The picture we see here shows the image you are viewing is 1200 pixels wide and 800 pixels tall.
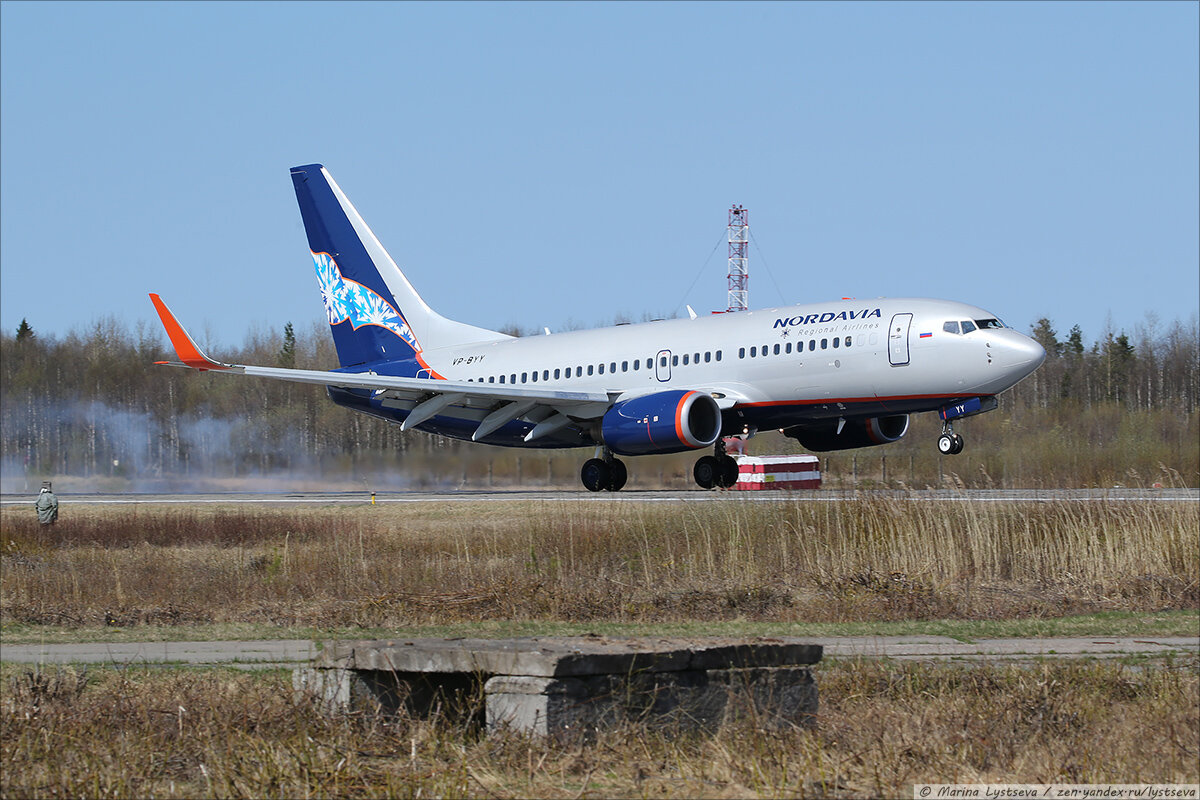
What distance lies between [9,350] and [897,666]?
202ft

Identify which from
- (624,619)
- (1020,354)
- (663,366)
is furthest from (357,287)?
(624,619)

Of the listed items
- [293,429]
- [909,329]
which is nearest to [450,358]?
[909,329]

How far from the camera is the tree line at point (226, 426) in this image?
5216 cm

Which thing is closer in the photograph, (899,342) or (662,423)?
(899,342)

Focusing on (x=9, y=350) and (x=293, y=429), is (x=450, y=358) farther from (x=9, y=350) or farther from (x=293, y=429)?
(x=9, y=350)

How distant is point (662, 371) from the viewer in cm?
3503

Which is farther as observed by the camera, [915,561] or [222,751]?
[915,561]

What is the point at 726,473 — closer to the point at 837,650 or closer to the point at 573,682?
the point at 837,650

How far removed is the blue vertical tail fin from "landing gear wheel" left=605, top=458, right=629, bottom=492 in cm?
776

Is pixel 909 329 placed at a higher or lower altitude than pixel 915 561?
higher

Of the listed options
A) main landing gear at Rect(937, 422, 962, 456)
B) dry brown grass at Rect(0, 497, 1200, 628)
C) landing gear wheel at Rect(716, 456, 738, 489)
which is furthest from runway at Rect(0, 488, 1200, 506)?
dry brown grass at Rect(0, 497, 1200, 628)

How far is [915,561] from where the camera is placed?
21.6 m

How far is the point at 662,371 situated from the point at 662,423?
2835 millimetres

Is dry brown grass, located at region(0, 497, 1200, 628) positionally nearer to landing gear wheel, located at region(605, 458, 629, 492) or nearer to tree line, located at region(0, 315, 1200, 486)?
landing gear wheel, located at region(605, 458, 629, 492)
